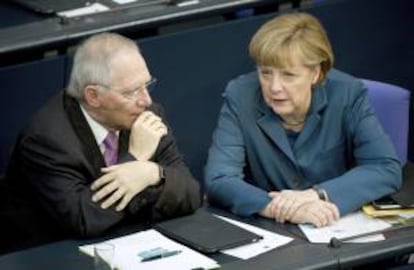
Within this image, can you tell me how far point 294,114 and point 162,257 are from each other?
0.86 metres

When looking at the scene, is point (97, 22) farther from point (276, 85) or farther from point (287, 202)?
point (287, 202)

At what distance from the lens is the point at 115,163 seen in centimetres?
370

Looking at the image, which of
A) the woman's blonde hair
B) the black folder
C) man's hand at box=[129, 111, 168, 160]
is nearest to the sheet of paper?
the black folder

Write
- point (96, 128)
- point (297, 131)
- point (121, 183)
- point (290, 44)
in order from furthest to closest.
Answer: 1. point (297, 131)
2. point (290, 44)
3. point (96, 128)
4. point (121, 183)

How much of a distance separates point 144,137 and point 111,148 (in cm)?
12

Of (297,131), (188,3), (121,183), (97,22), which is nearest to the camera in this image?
(121,183)

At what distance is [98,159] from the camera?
3.58 metres

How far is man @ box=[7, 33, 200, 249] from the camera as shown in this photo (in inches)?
138

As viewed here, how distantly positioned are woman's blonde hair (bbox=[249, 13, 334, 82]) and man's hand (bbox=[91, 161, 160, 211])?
0.57m

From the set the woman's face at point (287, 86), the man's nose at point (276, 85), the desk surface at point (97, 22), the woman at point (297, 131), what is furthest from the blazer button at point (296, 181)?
the desk surface at point (97, 22)

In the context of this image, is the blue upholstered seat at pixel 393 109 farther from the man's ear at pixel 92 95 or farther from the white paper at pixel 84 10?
the white paper at pixel 84 10

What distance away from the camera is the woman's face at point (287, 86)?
12.5 ft

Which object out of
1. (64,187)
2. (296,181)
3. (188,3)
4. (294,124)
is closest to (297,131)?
(294,124)

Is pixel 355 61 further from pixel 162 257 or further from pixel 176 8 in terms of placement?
pixel 162 257
